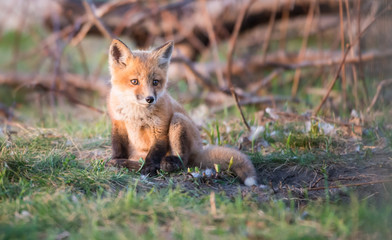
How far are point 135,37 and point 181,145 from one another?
5.40 m

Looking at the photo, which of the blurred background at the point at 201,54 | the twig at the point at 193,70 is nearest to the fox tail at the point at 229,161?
the blurred background at the point at 201,54

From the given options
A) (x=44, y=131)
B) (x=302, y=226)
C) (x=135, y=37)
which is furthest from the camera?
(x=135, y=37)

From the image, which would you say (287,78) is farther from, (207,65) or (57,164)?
(57,164)

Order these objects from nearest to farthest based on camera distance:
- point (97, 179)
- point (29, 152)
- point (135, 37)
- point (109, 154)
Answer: point (97, 179) < point (29, 152) < point (109, 154) < point (135, 37)

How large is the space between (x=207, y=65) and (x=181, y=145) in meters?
4.88

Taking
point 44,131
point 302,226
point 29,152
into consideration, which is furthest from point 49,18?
point 302,226

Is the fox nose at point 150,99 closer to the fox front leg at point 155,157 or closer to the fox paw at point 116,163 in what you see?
the fox front leg at point 155,157

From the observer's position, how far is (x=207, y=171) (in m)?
3.34

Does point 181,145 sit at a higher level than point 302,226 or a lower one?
higher

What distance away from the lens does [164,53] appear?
368 centimetres

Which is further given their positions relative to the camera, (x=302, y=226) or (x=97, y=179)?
(x=97, y=179)

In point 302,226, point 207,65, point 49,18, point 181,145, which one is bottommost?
point 302,226

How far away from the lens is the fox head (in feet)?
11.1

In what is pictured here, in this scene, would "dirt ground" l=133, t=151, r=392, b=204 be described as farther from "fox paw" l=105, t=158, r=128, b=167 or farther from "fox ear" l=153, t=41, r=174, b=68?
"fox ear" l=153, t=41, r=174, b=68
